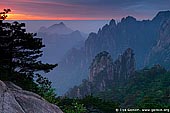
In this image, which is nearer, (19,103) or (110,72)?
(19,103)

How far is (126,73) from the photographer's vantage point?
152750 millimetres

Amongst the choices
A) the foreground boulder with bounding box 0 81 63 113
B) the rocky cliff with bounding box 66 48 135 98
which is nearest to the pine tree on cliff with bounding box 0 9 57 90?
the foreground boulder with bounding box 0 81 63 113

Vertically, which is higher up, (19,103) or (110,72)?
(19,103)

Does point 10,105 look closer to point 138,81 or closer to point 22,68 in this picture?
point 22,68

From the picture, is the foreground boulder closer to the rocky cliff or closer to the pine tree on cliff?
the pine tree on cliff

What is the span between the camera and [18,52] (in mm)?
25000

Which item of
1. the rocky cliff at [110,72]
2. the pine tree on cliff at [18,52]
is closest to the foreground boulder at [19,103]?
the pine tree on cliff at [18,52]

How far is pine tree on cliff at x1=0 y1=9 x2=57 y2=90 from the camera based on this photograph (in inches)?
922

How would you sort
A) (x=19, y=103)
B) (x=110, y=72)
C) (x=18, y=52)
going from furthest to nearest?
(x=110, y=72)
(x=18, y=52)
(x=19, y=103)

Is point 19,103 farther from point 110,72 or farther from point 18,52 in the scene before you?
point 110,72

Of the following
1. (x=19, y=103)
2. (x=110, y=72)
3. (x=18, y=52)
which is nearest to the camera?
(x=19, y=103)

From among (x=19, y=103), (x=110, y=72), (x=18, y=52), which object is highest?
(x=18, y=52)

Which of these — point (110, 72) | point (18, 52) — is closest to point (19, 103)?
point (18, 52)

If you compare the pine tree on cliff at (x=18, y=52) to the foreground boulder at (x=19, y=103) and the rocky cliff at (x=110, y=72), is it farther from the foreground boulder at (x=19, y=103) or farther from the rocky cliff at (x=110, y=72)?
the rocky cliff at (x=110, y=72)
